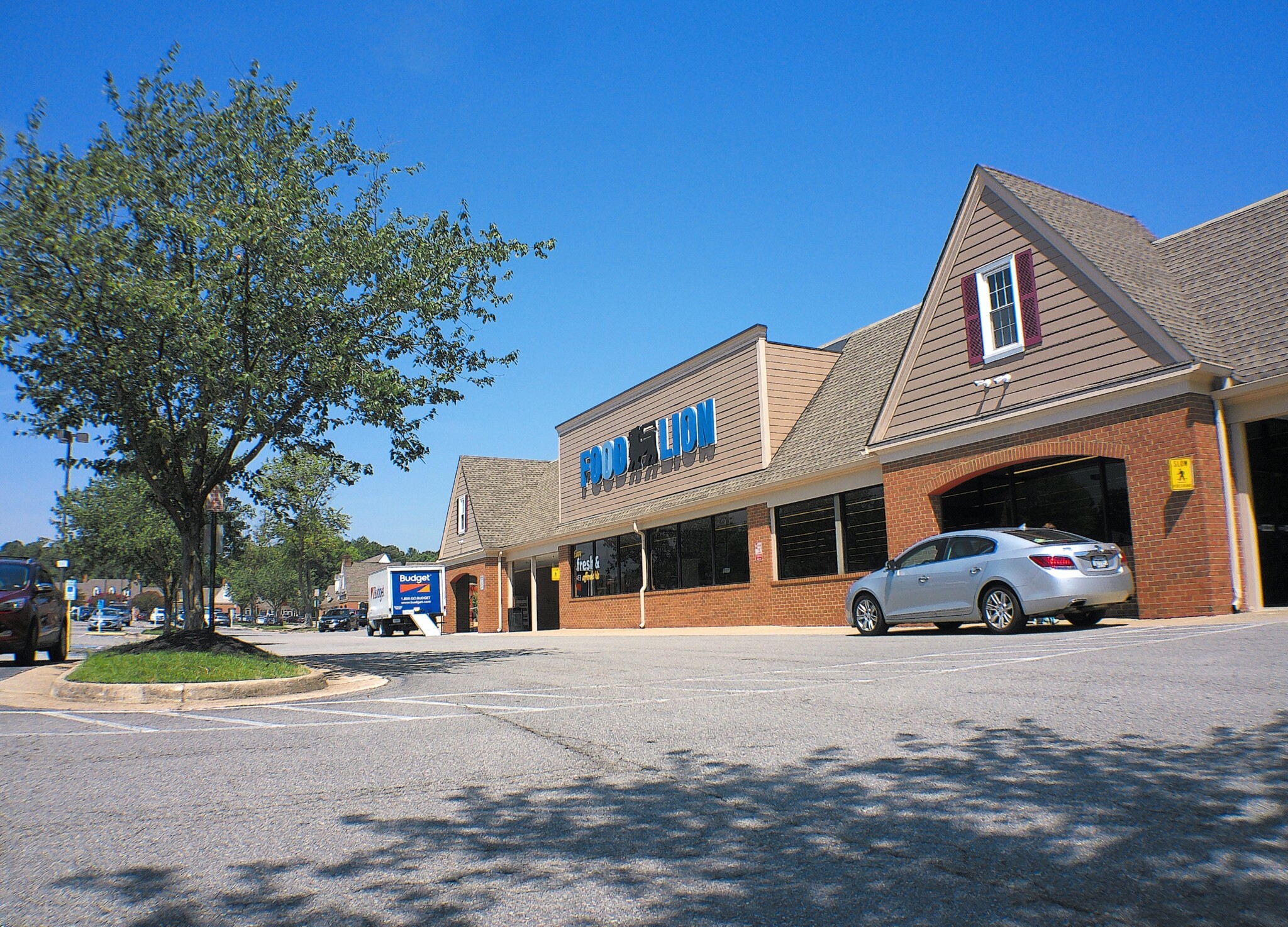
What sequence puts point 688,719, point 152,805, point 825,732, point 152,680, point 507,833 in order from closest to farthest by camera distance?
point 507,833
point 152,805
point 825,732
point 688,719
point 152,680

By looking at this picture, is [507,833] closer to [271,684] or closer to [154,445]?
[271,684]

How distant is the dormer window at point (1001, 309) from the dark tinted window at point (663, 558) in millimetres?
12027

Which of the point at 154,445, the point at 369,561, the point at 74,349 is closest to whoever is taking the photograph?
the point at 74,349

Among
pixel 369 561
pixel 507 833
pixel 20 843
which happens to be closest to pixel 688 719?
pixel 507 833

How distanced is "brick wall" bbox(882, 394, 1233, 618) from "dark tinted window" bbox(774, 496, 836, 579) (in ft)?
20.9

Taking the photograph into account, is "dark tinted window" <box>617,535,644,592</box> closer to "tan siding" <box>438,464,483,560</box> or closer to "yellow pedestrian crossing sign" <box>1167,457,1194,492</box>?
"tan siding" <box>438,464,483,560</box>

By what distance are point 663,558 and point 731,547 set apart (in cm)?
365

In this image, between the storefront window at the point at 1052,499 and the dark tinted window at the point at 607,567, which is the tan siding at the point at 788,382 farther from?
the dark tinted window at the point at 607,567

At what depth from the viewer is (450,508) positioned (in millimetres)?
46094

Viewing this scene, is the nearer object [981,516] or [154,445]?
[154,445]

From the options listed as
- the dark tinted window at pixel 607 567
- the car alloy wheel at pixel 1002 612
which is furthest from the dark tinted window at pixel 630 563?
the car alloy wheel at pixel 1002 612

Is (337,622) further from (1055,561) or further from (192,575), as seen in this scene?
(1055,561)

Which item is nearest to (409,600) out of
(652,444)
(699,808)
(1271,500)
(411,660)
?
(652,444)

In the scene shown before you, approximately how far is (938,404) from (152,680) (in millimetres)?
14120
